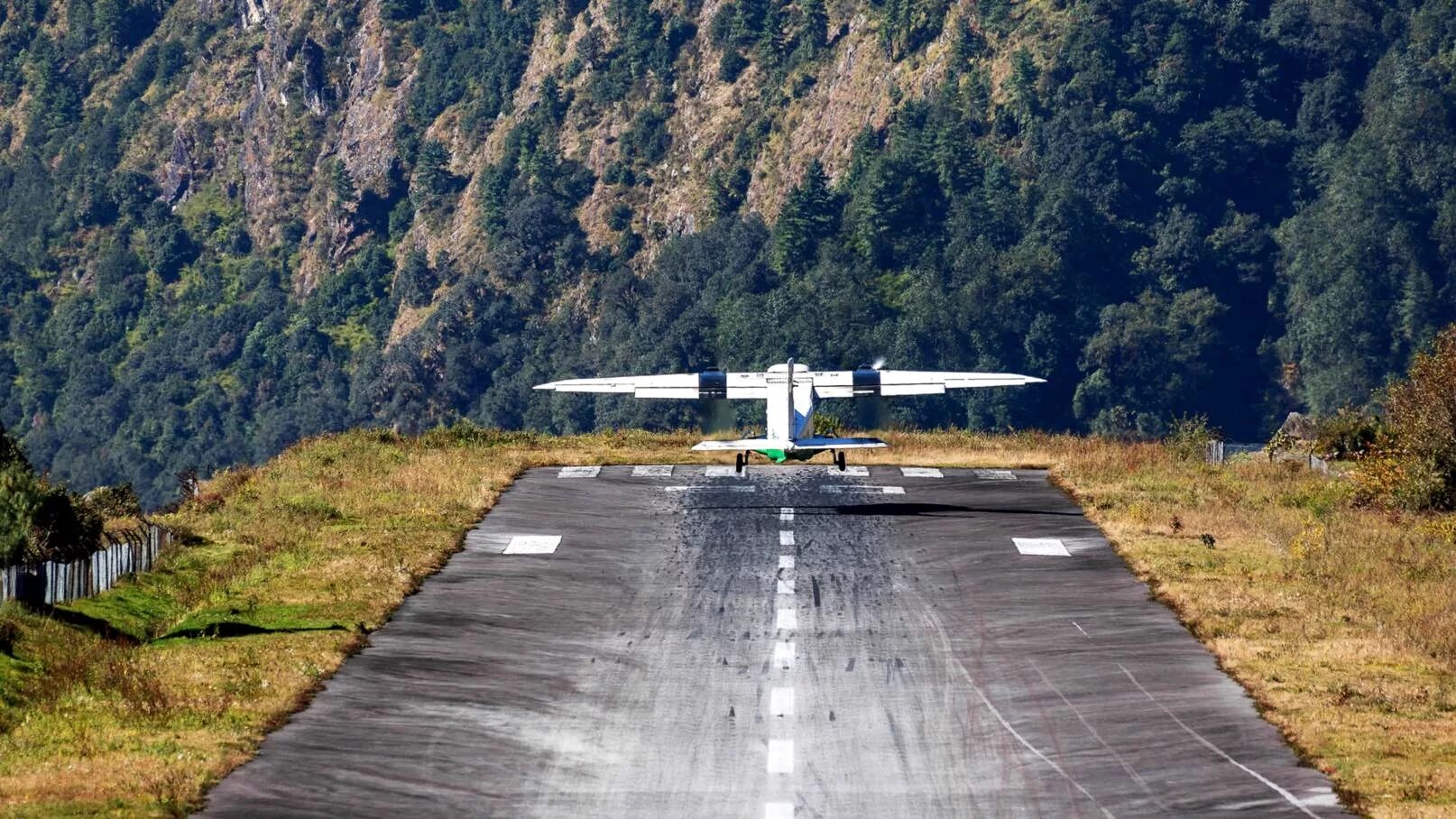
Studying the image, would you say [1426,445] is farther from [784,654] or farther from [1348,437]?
[784,654]

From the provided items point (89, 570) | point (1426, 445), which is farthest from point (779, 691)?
point (1426, 445)

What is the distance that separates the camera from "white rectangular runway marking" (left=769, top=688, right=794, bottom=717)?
3416 centimetres

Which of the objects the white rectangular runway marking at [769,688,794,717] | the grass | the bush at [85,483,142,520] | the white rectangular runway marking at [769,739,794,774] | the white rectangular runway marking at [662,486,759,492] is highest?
the bush at [85,483,142,520]

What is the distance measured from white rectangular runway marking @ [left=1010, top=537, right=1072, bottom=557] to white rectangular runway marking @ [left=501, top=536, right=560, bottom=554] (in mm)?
9871

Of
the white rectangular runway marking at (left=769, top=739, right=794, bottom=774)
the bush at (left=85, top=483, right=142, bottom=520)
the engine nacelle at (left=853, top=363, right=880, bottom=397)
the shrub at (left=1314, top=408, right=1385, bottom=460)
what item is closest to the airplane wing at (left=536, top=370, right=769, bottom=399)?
the engine nacelle at (left=853, top=363, right=880, bottom=397)

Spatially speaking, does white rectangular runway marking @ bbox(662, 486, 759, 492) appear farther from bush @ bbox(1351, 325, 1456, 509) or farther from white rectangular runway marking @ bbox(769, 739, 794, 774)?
white rectangular runway marking @ bbox(769, 739, 794, 774)

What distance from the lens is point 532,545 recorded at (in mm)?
51312

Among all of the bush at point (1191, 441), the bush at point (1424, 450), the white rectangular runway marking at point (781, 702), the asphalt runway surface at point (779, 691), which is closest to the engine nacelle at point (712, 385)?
the asphalt runway surface at point (779, 691)

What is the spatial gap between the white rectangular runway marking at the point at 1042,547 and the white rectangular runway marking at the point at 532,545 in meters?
9.87

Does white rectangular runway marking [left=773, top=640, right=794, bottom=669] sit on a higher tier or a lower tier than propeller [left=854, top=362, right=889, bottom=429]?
lower

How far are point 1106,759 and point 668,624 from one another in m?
12.5

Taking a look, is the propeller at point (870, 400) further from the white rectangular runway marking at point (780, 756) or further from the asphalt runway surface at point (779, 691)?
the white rectangular runway marking at point (780, 756)

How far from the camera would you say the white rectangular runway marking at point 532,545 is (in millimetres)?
50438

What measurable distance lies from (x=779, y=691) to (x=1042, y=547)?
54.7 ft
